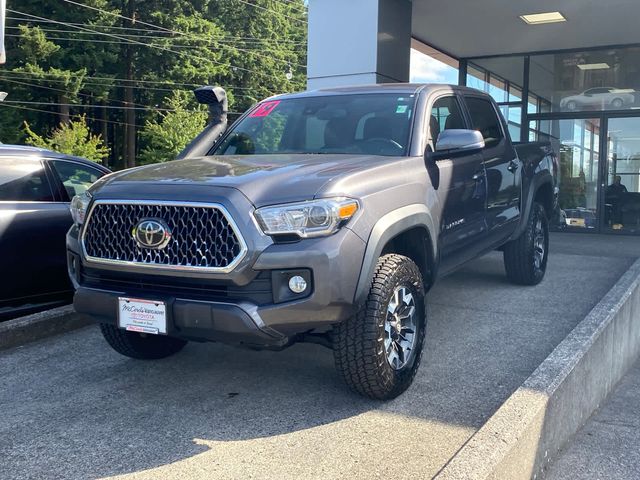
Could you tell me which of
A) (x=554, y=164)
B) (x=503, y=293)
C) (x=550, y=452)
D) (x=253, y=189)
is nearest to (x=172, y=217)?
(x=253, y=189)

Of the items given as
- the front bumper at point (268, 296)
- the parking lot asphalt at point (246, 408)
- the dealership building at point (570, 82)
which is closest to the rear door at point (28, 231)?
the parking lot asphalt at point (246, 408)

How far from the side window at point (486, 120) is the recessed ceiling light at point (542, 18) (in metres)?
5.63

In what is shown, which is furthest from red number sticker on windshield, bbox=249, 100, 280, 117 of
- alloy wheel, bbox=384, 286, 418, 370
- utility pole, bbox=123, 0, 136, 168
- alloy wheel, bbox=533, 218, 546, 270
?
utility pole, bbox=123, 0, 136, 168

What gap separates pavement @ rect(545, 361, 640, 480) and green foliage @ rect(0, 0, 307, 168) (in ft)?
117

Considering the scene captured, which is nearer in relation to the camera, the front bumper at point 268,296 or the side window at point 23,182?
the front bumper at point 268,296

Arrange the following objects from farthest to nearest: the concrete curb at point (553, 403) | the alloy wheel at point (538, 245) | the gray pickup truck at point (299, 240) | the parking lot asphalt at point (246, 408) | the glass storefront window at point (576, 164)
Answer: the glass storefront window at point (576, 164)
the alloy wheel at point (538, 245)
the gray pickup truck at point (299, 240)
the parking lot asphalt at point (246, 408)
the concrete curb at point (553, 403)

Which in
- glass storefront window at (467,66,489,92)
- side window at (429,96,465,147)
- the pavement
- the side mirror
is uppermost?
glass storefront window at (467,66,489,92)

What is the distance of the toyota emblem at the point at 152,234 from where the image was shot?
347 cm

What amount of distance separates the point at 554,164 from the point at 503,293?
173 cm

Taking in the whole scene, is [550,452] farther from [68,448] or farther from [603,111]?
[603,111]

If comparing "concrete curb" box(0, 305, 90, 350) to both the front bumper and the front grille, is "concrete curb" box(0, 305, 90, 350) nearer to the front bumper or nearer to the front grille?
the front grille

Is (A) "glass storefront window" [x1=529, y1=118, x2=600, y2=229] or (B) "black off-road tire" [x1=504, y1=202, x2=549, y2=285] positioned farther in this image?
(A) "glass storefront window" [x1=529, y1=118, x2=600, y2=229]

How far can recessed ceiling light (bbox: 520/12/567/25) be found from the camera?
10891 millimetres

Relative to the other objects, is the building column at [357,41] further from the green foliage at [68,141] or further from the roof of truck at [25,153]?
the green foliage at [68,141]
